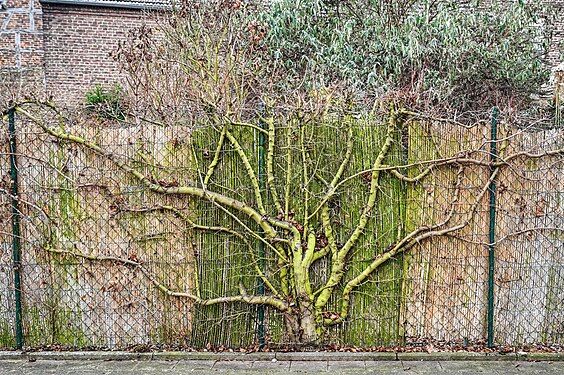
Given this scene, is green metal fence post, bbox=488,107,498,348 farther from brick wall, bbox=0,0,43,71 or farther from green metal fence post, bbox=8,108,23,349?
brick wall, bbox=0,0,43,71

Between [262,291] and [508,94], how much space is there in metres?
6.93

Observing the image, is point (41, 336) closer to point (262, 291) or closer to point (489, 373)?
point (262, 291)

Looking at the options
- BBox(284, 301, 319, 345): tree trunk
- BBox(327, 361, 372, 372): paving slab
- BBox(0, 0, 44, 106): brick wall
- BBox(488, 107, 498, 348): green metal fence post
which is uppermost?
BBox(0, 0, 44, 106): brick wall

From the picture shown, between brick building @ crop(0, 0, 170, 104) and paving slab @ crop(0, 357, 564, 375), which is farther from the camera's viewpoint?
brick building @ crop(0, 0, 170, 104)

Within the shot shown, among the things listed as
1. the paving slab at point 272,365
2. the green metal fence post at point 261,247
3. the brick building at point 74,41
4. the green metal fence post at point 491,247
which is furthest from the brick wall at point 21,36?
the green metal fence post at point 491,247

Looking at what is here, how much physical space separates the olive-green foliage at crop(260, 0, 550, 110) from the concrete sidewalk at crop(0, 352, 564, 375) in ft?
16.7

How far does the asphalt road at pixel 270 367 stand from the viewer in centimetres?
470

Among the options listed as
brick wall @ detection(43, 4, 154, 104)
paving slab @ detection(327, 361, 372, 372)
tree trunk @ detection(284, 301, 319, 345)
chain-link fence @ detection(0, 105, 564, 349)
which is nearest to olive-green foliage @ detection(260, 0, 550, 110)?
chain-link fence @ detection(0, 105, 564, 349)

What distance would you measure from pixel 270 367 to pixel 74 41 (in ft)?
38.1

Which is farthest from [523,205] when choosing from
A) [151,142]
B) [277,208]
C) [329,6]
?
[329,6]

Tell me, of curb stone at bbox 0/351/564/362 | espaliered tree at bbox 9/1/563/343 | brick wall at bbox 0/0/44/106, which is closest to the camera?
curb stone at bbox 0/351/564/362

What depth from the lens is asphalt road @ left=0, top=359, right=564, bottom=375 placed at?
4699mm

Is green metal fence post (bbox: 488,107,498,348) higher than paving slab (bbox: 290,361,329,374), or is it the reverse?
green metal fence post (bbox: 488,107,498,348)

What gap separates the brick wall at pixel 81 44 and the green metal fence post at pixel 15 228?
8.89 metres
